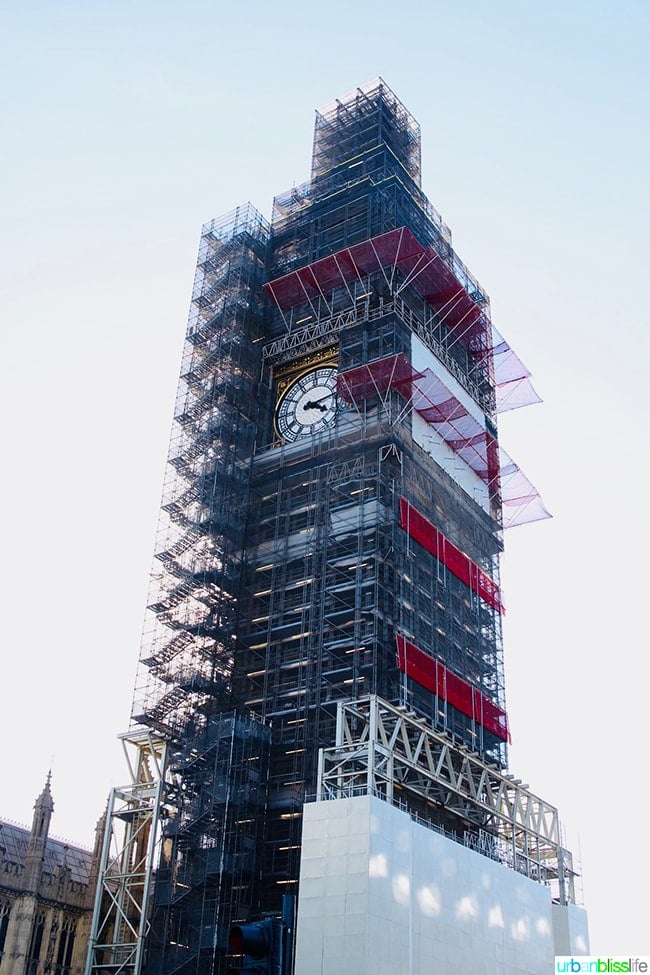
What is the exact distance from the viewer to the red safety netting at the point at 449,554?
235 feet

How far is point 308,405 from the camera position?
8281cm

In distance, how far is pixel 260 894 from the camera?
61.2 metres

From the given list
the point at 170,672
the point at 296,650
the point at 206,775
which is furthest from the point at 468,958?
the point at 170,672

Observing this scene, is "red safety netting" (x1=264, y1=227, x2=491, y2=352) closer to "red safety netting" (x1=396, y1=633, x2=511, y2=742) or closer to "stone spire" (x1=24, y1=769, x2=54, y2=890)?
"red safety netting" (x1=396, y1=633, x2=511, y2=742)

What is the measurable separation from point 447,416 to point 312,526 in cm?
1498

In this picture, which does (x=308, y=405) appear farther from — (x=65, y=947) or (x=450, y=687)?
(x=65, y=947)

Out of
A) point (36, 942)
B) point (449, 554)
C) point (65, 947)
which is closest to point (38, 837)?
point (36, 942)

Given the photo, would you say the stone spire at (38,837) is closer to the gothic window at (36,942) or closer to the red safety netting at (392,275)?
the gothic window at (36,942)

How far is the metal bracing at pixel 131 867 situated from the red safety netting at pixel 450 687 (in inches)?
642

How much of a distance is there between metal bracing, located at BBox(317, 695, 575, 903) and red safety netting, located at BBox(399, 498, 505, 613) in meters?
13.4

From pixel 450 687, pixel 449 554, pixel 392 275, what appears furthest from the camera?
pixel 392 275

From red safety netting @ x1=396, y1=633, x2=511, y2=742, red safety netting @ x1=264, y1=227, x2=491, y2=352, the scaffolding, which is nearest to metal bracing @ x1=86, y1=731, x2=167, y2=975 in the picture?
the scaffolding

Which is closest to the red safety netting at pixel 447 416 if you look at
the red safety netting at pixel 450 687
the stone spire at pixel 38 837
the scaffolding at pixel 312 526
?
the scaffolding at pixel 312 526

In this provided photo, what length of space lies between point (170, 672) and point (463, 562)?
73.8 feet
